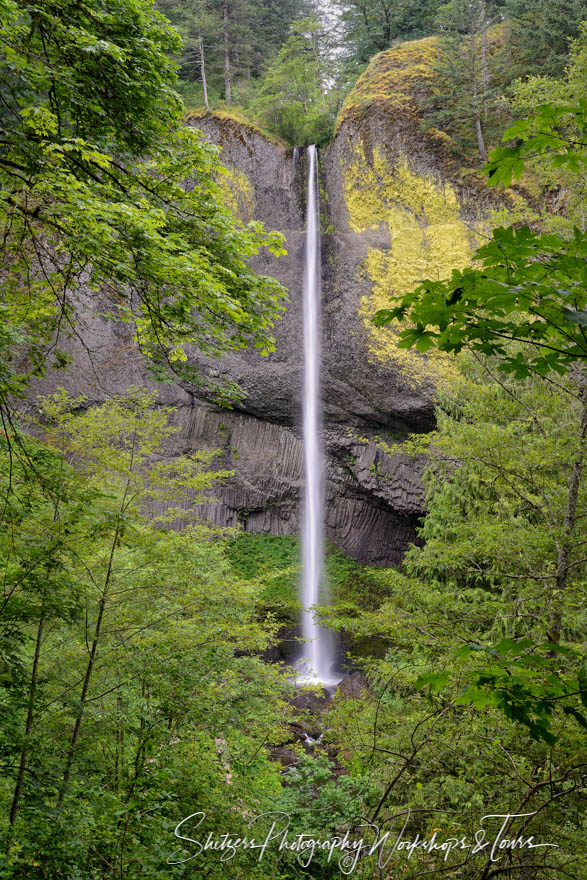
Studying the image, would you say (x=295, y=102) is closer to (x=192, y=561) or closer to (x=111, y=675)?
(x=192, y=561)

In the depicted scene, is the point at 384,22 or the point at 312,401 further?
the point at 384,22

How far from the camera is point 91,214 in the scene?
2705mm

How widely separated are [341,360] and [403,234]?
4.28m

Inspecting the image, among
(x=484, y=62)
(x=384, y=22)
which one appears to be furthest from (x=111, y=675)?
(x=384, y=22)

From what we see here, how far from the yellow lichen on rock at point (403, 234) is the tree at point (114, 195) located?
11413mm

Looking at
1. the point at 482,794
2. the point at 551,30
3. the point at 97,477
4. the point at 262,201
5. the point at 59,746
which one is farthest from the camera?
the point at 262,201

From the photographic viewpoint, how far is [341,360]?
1652cm

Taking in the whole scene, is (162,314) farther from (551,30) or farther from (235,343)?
(551,30)

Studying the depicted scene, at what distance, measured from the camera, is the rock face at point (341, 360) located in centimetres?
1573

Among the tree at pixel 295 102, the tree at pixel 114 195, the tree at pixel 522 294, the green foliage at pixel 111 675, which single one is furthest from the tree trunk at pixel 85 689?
the tree at pixel 295 102

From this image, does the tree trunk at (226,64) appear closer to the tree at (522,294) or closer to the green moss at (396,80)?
the green moss at (396,80)

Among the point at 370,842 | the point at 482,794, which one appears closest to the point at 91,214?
the point at 482,794

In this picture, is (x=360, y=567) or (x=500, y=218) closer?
(x=500, y=218)

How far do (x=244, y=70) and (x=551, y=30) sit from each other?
12.8 m
